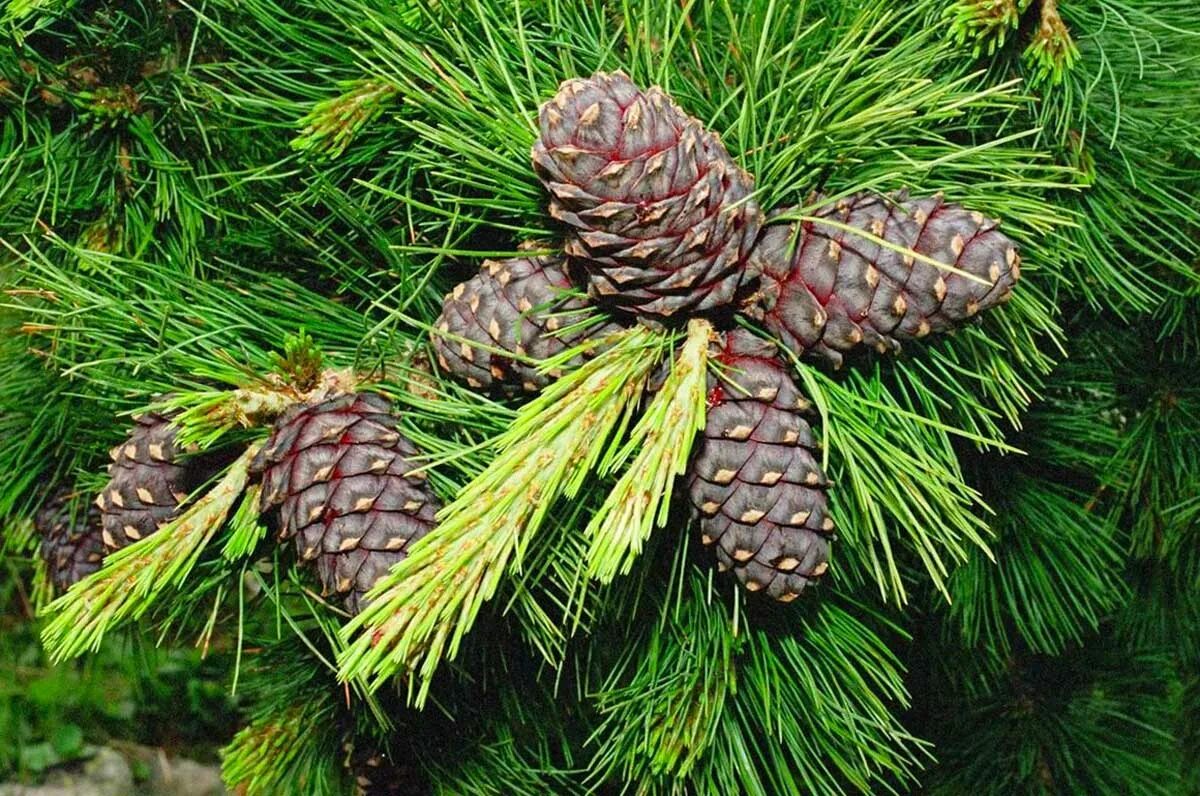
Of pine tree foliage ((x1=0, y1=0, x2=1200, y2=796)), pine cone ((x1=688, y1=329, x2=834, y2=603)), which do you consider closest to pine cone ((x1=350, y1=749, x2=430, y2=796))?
pine tree foliage ((x1=0, y1=0, x2=1200, y2=796))

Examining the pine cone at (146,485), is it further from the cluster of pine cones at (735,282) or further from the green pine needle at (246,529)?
the cluster of pine cones at (735,282)

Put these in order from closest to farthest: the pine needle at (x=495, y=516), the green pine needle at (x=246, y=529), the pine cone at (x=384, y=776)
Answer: the pine needle at (x=495, y=516) < the green pine needle at (x=246, y=529) < the pine cone at (x=384, y=776)

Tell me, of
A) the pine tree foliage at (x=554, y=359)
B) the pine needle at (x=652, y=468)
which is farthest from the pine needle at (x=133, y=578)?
the pine needle at (x=652, y=468)

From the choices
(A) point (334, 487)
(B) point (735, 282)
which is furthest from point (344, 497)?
(B) point (735, 282)

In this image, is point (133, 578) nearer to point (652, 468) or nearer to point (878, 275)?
point (652, 468)

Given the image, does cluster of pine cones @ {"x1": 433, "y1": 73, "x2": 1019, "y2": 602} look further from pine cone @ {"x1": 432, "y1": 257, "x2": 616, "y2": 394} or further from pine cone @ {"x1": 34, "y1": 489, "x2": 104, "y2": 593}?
pine cone @ {"x1": 34, "y1": 489, "x2": 104, "y2": 593}

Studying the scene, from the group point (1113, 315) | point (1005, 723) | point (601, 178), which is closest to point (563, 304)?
point (601, 178)
